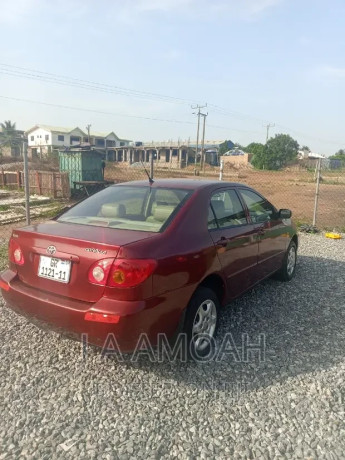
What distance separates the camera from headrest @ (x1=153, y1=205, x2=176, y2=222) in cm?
297

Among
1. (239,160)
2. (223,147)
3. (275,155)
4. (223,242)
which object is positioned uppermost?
(223,147)

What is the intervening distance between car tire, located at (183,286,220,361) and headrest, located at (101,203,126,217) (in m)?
1.00

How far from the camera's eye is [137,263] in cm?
239

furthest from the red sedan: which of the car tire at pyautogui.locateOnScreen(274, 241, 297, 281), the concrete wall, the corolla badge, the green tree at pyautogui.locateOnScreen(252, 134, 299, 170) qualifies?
the green tree at pyautogui.locateOnScreen(252, 134, 299, 170)

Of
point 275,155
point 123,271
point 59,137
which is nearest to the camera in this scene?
point 123,271

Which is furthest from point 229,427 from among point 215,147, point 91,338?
point 215,147

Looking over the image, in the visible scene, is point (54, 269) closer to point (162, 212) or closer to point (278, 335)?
point (162, 212)

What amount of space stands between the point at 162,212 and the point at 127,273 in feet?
2.81

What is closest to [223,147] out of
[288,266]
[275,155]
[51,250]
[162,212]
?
[275,155]

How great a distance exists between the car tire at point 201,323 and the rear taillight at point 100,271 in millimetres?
776

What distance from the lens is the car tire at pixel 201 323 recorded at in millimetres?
2855

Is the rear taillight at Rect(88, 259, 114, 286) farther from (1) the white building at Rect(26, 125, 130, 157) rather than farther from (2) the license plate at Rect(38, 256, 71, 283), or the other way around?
(1) the white building at Rect(26, 125, 130, 157)

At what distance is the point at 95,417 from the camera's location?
2336 millimetres

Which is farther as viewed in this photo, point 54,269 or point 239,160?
point 239,160
